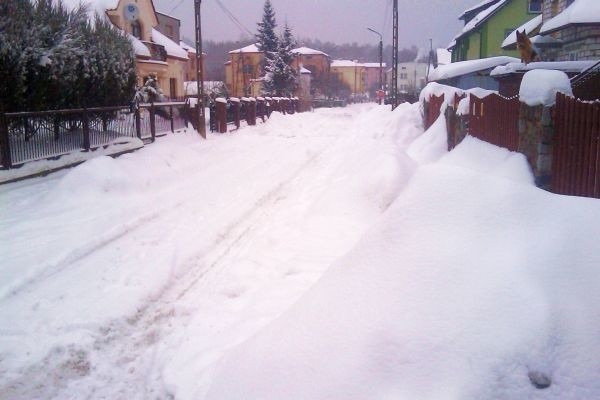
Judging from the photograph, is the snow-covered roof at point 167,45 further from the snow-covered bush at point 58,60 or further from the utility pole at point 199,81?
the snow-covered bush at point 58,60

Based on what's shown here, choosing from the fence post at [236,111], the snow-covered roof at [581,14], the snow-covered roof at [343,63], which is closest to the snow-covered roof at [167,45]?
the fence post at [236,111]

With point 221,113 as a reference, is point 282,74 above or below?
above

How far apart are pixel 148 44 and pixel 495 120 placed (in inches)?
1210

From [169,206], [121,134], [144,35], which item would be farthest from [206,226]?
[144,35]

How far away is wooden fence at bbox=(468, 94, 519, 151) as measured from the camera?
371 inches

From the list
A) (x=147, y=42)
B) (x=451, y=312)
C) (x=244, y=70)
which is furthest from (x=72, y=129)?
(x=244, y=70)

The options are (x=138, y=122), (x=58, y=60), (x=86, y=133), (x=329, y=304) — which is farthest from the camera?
(x=138, y=122)

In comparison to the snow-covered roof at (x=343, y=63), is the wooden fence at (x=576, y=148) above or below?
below

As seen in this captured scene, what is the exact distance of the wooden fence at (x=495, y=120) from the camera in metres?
9.42

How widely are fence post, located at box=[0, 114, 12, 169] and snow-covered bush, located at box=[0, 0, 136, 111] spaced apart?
84cm

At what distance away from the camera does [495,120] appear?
34.6 feet

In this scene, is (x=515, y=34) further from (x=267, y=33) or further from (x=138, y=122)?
(x=267, y=33)

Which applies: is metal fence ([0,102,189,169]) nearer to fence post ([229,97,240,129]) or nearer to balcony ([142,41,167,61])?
fence post ([229,97,240,129])

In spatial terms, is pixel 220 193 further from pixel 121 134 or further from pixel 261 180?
pixel 121 134
